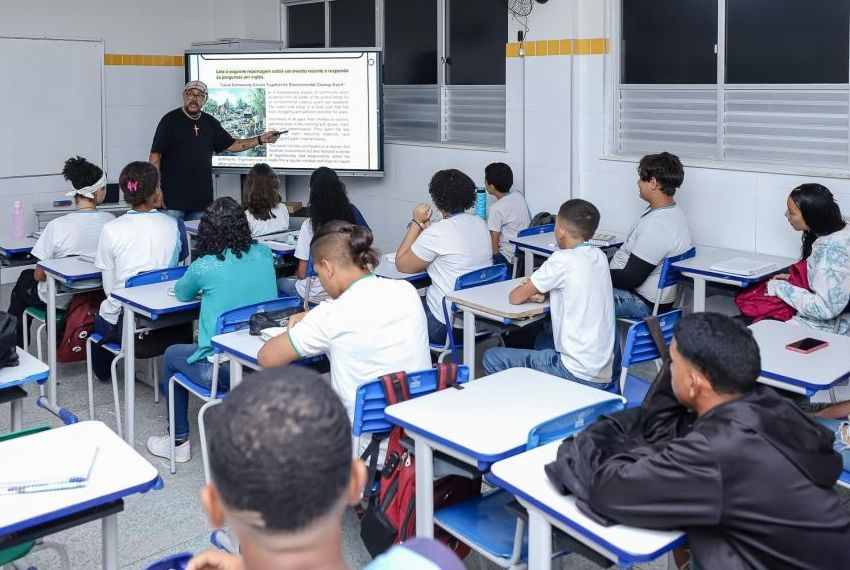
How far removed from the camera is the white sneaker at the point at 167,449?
14.3 ft

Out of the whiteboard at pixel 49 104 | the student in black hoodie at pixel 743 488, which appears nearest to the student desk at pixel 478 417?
the student in black hoodie at pixel 743 488

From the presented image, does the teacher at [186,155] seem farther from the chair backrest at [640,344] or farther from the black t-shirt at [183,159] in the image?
the chair backrest at [640,344]

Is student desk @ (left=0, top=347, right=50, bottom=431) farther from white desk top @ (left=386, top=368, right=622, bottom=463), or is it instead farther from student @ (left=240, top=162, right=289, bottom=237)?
student @ (left=240, top=162, right=289, bottom=237)

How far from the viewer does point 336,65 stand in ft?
26.5

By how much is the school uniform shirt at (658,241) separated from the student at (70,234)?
2.99m

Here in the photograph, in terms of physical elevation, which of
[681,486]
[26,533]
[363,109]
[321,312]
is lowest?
[26,533]

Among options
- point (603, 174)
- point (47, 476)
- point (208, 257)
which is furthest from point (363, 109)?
point (47, 476)

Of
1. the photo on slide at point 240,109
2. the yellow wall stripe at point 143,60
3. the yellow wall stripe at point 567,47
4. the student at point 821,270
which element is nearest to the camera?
the student at point 821,270

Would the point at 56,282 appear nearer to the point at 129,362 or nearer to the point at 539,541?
the point at 129,362

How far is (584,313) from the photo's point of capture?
3.81 meters

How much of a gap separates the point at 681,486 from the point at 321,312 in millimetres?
1525

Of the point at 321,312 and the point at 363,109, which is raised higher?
the point at 363,109

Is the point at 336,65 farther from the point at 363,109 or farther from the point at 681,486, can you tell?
the point at 681,486

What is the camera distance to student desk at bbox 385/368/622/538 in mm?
2580
